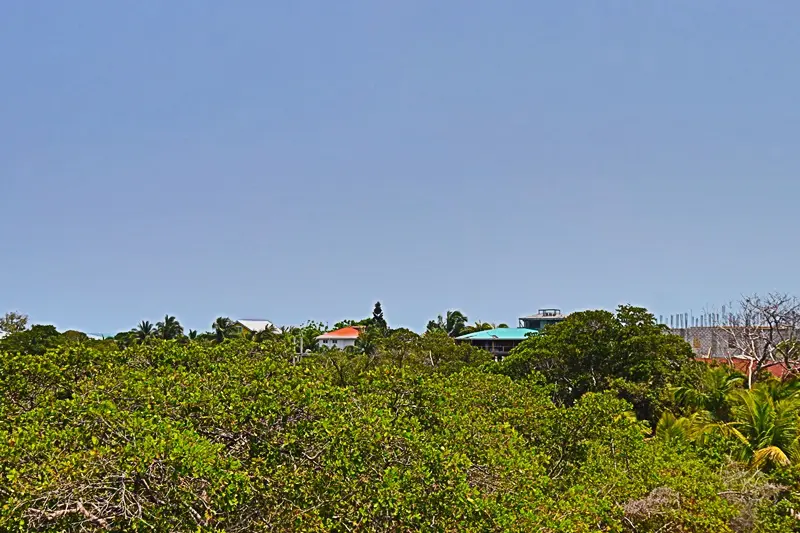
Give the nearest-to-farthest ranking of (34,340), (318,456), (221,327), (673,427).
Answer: (318,456) → (673,427) → (34,340) → (221,327)

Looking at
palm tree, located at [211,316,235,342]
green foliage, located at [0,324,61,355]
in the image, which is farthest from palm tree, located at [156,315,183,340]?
green foliage, located at [0,324,61,355]

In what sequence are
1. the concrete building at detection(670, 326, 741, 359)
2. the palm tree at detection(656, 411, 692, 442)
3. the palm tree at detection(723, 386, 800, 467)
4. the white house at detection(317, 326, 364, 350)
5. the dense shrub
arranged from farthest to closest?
the white house at detection(317, 326, 364, 350) < the concrete building at detection(670, 326, 741, 359) < the palm tree at detection(656, 411, 692, 442) < the palm tree at detection(723, 386, 800, 467) < the dense shrub

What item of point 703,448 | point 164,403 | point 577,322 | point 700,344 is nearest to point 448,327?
point 700,344

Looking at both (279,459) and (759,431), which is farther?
(759,431)

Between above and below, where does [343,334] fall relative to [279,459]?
above

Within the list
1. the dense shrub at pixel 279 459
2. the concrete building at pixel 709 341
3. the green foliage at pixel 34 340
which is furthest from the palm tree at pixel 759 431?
the green foliage at pixel 34 340

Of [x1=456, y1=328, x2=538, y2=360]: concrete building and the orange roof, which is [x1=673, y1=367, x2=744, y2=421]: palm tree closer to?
[x1=456, y1=328, x2=538, y2=360]: concrete building

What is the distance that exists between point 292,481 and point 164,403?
1613 mm

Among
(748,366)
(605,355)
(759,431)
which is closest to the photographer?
(759,431)

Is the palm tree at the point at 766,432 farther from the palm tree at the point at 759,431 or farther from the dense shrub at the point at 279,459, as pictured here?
the dense shrub at the point at 279,459

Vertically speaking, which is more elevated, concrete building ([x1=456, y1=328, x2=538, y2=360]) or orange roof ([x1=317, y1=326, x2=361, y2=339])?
orange roof ([x1=317, y1=326, x2=361, y2=339])

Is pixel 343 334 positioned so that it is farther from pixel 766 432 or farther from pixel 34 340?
pixel 766 432

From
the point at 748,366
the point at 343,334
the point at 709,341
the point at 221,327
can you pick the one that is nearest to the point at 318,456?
the point at 748,366

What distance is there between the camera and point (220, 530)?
5949 mm
